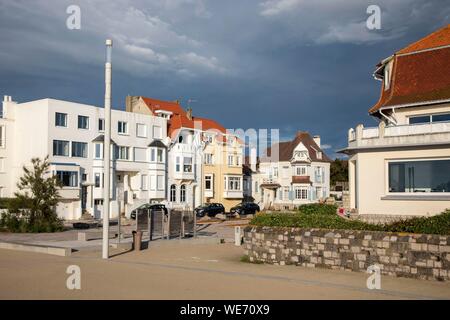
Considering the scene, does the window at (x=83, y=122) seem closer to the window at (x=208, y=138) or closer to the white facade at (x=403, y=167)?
the window at (x=208, y=138)

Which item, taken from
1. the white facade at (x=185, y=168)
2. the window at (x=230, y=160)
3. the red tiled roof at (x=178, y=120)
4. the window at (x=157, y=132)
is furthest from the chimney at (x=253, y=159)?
the window at (x=157, y=132)

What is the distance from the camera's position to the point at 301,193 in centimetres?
7031

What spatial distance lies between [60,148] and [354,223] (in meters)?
38.4

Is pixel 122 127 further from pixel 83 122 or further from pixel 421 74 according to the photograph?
pixel 421 74

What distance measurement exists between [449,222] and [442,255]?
102cm

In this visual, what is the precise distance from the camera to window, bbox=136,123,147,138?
183 feet

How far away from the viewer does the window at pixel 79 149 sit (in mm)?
49062

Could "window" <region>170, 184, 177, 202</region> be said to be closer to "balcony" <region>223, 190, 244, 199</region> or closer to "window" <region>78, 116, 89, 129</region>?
"balcony" <region>223, 190, 244, 199</region>

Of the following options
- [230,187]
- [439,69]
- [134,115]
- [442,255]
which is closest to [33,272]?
[442,255]

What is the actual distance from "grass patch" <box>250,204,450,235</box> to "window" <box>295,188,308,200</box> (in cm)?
5339

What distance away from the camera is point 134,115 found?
182 feet

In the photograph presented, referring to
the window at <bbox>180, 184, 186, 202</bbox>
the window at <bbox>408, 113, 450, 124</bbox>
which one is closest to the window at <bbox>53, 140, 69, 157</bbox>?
the window at <bbox>180, 184, 186, 202</bbox>

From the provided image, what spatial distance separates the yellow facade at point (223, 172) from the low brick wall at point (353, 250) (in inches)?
1808
